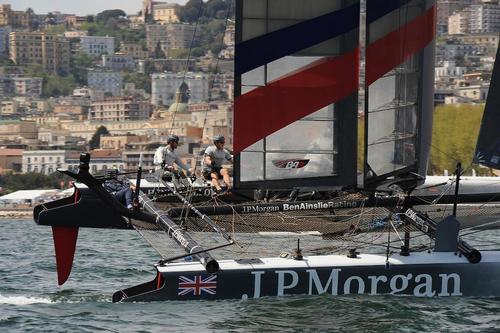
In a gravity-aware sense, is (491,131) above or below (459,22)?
below

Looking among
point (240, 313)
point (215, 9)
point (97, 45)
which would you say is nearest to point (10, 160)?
point (215, 9)

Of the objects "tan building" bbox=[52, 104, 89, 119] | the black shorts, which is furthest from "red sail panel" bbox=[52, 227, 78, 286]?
"tan building" bbox=[52, 104, 89, 119]

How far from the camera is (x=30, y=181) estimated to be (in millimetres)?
70875

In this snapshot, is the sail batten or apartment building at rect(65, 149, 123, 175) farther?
apartment building at rect(65, 149, 123, 175)

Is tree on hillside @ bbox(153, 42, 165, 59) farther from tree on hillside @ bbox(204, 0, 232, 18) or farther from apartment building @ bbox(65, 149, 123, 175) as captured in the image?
apartment building @ bbox(65, 149, 123, 175)

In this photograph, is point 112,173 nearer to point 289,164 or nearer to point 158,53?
point 289,164

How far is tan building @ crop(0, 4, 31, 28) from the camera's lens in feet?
500

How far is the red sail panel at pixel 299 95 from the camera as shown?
9.83 m

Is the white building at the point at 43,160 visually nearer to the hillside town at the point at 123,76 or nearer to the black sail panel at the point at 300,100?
the hillside town at the point at 123,76

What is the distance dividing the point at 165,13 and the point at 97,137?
6589 centimetres

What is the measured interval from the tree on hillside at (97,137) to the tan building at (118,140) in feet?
4.68

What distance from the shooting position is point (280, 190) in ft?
32.9

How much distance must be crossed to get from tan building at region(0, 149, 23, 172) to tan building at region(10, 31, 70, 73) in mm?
48117

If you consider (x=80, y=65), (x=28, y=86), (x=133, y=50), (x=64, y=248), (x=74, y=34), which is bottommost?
(x=64, y=248)
